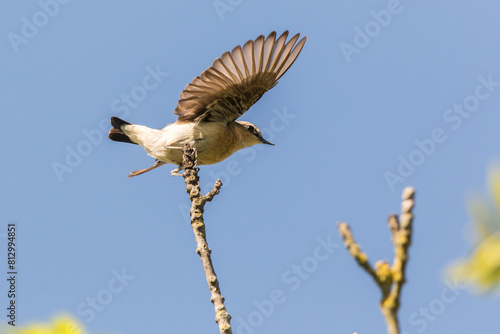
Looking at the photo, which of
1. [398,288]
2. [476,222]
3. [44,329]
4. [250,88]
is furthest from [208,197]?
[250,88]

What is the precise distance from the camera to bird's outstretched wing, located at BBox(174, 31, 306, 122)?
6.44 m

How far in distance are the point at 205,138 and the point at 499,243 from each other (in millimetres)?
5669

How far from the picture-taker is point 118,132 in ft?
24.3

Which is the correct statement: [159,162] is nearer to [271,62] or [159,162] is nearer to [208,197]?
[271,62]

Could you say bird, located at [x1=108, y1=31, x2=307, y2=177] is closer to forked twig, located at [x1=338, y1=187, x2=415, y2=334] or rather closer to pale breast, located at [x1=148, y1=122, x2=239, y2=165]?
pale breast, located at [x1=148, y1=122, x2=239, y2=165]

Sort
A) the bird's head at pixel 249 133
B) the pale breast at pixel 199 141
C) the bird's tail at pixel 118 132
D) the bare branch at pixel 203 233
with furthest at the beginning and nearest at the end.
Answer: the bird's head at pixel 249 133, the bird's tail at pixel 118 132, the pale breast at pixel 199 141, the bare branch at pixel 203 233

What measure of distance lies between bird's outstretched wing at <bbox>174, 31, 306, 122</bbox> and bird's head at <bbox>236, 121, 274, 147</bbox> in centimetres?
55

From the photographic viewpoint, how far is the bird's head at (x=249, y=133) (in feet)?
24.6

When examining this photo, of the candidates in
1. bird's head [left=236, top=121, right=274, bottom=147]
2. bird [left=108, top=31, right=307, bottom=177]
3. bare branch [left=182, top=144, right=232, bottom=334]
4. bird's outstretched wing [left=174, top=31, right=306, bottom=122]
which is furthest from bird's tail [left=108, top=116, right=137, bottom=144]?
bare branch [left=182, top=144, right=232, bottom=334]

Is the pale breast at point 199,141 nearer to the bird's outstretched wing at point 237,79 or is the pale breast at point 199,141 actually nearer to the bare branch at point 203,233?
the bird's outstretched wing at point 237,79

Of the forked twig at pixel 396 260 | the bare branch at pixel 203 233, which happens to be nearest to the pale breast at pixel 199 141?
the bare branch at pixel 203 233

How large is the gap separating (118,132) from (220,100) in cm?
156

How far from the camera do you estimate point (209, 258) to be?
279cm

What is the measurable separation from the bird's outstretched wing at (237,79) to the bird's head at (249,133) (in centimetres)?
55
